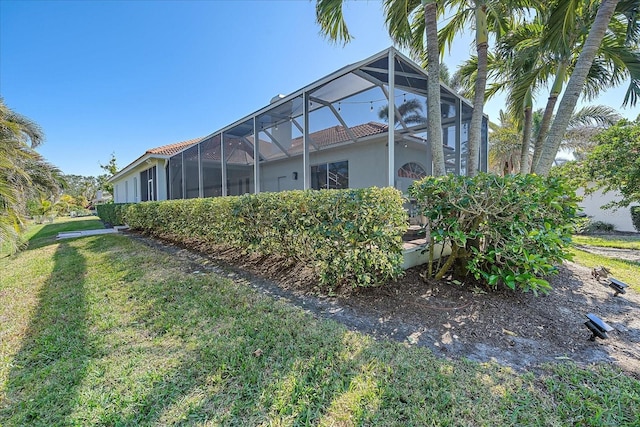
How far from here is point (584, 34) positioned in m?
6.02

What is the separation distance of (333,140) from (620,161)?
26.8ft

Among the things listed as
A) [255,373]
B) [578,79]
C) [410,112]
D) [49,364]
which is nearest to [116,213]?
[49,364]

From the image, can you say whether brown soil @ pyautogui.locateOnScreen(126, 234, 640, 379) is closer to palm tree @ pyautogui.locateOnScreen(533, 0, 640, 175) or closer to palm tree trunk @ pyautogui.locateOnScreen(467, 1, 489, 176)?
palm tree @ pyautogui.locateOnScreen(533, 0, 640, 175)

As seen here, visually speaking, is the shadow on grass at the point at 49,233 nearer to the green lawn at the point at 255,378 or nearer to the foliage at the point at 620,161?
the green lawn at the point at 255,378

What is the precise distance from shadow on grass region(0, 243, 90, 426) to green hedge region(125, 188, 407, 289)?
2731mm

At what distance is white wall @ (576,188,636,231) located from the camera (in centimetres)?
1448

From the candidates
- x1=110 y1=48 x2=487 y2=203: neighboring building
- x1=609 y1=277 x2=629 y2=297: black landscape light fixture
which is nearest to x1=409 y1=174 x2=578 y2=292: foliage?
x1=609 y1=277 x2=629 y2=297: black landscape light fixture

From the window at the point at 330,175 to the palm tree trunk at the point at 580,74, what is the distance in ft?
19.1

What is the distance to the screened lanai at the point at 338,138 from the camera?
6.70 metres

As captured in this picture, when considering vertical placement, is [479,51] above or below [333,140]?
above

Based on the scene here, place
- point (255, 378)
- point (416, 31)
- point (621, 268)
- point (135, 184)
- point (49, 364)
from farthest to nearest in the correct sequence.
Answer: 1. point (135, 184)
2. point (416, 31)
3. point (621, 268)
4. point (49, 364)
5. point (255, 378)

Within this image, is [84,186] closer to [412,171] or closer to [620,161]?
[412,171]

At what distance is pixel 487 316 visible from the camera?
332 centimetres

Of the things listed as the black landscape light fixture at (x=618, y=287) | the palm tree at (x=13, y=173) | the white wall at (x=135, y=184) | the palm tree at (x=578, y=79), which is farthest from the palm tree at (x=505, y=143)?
the palm tree at (x=13, y=173)
